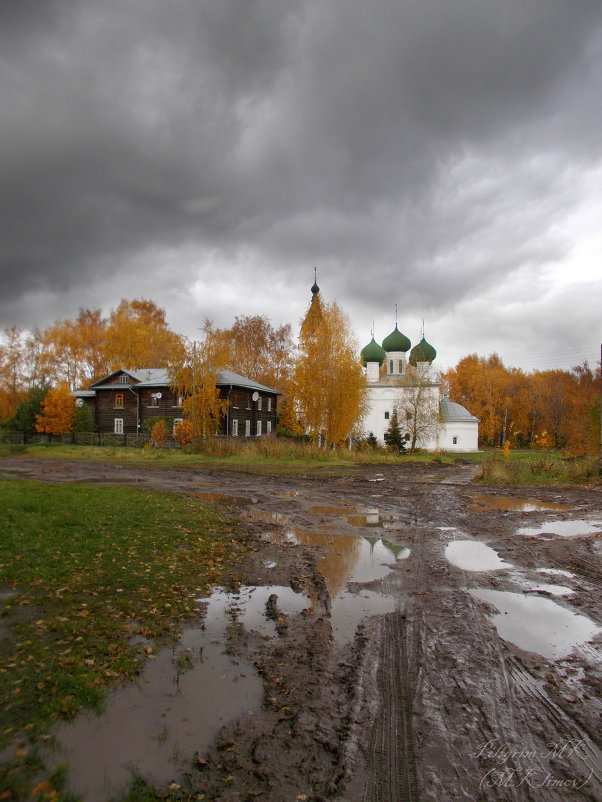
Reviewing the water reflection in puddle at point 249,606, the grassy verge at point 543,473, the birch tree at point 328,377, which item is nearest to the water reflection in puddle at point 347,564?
the water reflection in puddle at point 249,606

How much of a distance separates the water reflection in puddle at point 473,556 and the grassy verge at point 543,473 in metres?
12.4

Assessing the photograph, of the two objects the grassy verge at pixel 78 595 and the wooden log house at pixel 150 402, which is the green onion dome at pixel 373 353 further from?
the grassy verge at pixel 78 595

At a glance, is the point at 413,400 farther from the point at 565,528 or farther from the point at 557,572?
the point at 557,572

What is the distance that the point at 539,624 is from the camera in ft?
19.1

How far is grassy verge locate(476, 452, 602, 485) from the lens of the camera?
21.1 metres

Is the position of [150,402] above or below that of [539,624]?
above

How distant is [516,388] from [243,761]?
67661 mm

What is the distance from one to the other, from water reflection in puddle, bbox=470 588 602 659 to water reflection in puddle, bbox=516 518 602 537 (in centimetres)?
470

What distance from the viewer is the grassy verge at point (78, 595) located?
3.78 metres

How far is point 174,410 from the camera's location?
42688mm

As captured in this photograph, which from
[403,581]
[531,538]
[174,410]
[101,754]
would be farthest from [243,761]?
[174,410]

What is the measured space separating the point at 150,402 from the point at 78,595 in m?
38.9

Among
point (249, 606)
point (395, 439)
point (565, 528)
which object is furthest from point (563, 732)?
point (395, 439)

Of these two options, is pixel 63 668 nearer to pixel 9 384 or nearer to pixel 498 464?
pixel 498 464
